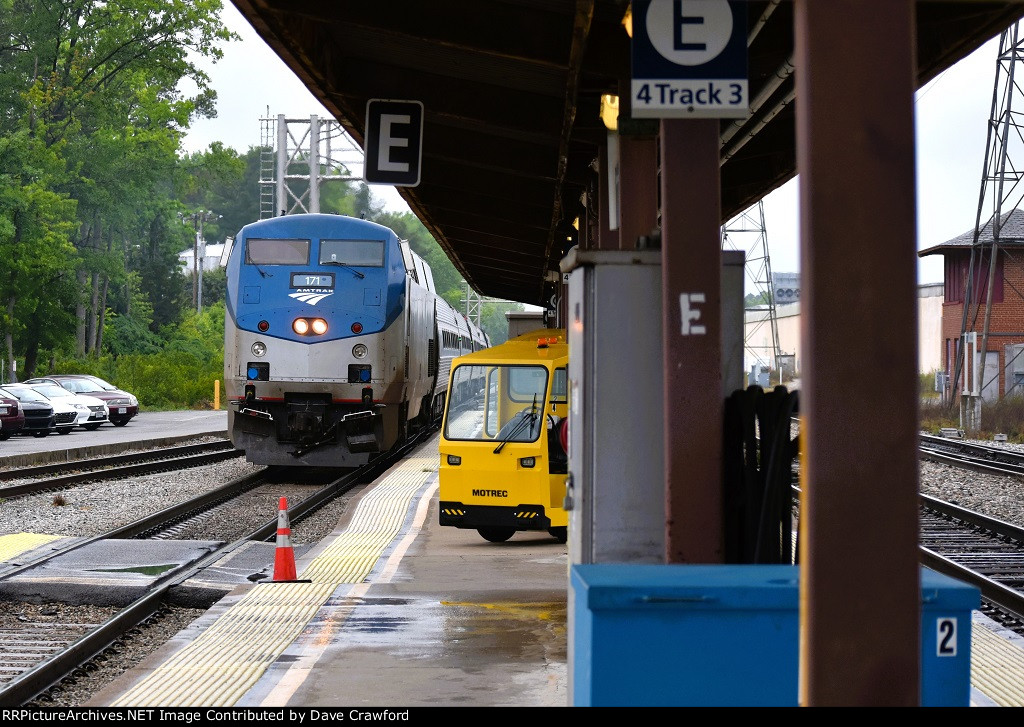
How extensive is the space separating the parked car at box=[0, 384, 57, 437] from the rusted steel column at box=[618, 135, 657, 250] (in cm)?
2345

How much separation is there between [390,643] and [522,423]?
491 cm

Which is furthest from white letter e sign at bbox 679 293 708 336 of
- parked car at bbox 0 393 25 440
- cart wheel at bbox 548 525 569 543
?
parked car at bbox 0 393 25 440

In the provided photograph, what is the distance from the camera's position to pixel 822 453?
3602mm

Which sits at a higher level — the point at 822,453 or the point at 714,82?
the point at 714,82

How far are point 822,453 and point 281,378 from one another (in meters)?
15.1

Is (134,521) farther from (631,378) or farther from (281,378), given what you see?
(631,378)

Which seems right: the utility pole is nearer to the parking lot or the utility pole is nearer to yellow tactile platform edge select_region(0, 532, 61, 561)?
the parking lot

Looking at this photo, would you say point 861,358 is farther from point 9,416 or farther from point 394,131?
point 9,416

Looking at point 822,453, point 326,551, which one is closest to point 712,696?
point 822,453

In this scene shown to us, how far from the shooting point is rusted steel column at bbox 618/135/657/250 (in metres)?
8.61

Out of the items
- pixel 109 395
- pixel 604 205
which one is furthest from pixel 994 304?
pixel 604 205

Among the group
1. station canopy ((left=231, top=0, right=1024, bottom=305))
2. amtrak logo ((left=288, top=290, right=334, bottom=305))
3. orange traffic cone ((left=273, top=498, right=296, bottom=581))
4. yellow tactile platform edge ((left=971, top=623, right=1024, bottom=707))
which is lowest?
yellow tactile platform edge ((left=971, top=623, right=1024, bottom=707))

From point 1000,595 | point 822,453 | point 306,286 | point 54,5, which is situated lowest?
point 1000,595

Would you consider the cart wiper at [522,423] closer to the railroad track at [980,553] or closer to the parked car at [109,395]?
the railroad track at [980,553]
